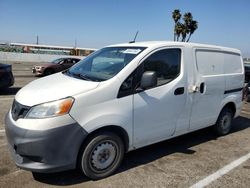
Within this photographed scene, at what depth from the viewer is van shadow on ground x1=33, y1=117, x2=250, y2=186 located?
3.73 meters

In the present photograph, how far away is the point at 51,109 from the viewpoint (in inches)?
130

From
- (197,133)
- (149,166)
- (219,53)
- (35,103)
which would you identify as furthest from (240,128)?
(35,103)

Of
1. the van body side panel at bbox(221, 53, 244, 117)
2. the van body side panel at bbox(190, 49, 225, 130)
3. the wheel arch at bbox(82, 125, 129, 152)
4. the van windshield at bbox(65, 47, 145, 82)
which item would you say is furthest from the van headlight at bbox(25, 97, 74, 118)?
the van body side panel at bbox(221, 53, 244, 117)

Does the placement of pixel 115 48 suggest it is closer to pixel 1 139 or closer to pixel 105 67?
pixel 105 67

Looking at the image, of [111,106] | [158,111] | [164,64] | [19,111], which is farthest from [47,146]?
[164,64]

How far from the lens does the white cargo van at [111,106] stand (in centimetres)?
331

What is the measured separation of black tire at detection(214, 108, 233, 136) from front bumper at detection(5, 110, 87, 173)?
3397mm

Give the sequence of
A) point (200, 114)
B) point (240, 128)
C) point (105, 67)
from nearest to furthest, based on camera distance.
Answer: point (105, 67) → point (200, 114) → point (240, 128)

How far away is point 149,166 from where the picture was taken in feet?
13.9

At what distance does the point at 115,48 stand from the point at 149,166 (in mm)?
1973

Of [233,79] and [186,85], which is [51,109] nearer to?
[186,85]

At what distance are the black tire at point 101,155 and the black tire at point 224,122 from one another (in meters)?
2.73

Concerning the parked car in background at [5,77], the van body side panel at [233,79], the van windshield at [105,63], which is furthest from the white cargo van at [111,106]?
the parked car in background at [5,77]

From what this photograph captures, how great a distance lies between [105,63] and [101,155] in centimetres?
141
